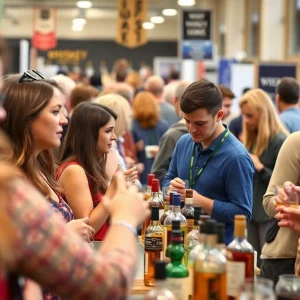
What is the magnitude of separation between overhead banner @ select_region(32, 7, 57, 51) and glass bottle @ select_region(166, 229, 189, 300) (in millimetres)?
17719

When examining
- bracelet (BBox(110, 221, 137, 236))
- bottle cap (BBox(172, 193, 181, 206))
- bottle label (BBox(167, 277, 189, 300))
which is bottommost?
bottle label (BBox(167, 277, 189, 300))

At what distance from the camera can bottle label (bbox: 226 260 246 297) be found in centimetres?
246

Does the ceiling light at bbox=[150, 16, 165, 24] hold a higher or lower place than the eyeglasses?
higher

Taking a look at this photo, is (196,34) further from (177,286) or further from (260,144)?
(177,286)

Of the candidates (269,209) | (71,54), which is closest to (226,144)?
(269,209)

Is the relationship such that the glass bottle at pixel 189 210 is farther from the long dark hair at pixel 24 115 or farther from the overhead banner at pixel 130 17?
the overhead banner at pixel 130 17

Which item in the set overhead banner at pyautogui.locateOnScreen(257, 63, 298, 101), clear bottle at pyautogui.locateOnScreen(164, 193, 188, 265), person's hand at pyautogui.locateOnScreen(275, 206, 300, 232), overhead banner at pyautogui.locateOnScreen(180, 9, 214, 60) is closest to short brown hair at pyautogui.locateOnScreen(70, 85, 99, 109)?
overhead banner at pyautogui.locateOnScreen(257, 63, 298, 101)

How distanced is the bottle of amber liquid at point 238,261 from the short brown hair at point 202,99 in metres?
1.51

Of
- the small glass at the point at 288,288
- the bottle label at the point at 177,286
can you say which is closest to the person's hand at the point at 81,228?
the bottle label at the point at 177,286

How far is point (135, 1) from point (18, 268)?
1465cm

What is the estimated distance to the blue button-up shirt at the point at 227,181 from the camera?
13.0 feet

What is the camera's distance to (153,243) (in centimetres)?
327

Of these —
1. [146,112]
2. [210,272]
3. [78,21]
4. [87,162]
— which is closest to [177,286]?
[210,272]

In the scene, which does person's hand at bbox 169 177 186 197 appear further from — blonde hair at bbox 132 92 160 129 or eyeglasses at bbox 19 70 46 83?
blonde hair at bbox 132 92 160 129
